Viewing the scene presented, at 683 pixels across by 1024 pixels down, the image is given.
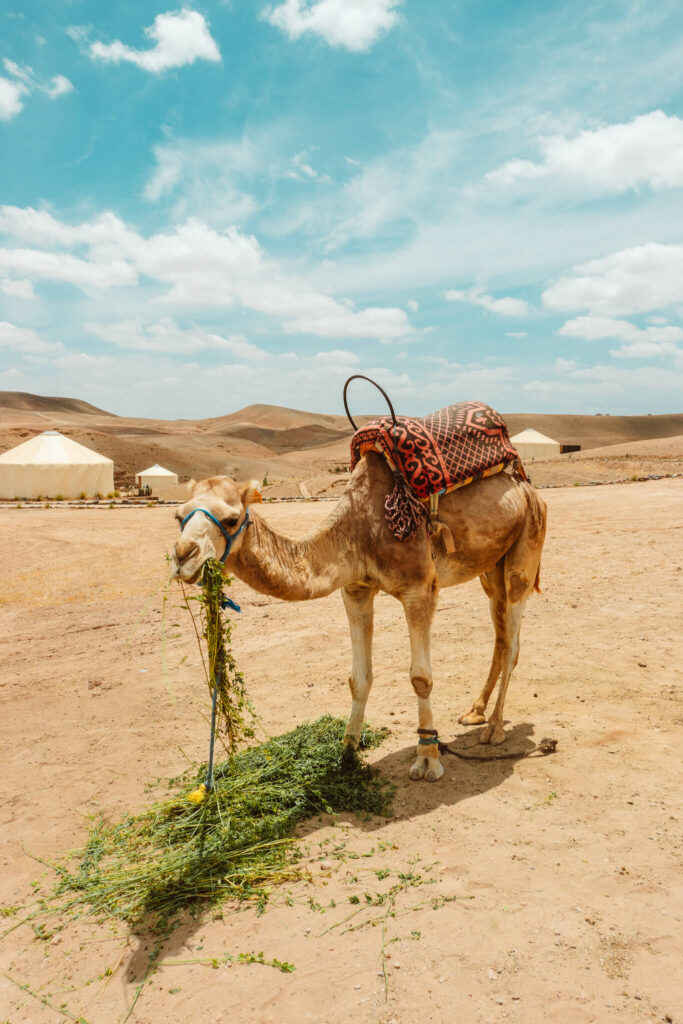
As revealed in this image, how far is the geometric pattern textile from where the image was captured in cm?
425

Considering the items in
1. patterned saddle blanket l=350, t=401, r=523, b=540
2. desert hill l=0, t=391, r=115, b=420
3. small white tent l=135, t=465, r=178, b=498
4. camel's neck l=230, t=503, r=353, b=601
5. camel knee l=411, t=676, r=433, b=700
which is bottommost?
small white tent l=135, t=465, r=178, b=498

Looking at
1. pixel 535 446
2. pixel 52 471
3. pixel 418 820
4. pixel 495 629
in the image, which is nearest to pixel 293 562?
pixel 418 820

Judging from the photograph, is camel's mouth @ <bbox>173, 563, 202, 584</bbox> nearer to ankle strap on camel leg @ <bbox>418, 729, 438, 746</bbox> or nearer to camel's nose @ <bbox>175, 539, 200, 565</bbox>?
camel's nose @ <bbox>175, 539, 200, 565</bbox>

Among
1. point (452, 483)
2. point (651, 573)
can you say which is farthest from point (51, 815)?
point (651, 573)

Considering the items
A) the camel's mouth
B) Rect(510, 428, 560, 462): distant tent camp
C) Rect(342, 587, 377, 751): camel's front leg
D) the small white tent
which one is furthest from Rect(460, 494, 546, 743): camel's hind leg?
Rect(510, 428, 560, 462): distant tent camp

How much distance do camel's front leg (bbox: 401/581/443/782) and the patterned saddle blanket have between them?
46 centimetres

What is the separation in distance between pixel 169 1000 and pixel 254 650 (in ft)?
15.9

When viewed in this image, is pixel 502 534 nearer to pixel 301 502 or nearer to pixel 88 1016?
pixel 88 1016

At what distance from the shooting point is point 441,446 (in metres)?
4.43

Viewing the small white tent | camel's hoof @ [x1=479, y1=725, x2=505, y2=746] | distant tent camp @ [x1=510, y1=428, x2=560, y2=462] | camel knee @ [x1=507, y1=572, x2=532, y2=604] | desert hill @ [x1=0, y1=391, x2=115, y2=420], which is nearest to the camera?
camel's hoof @ [x1=479, y1=725, x2=505, y2=746]

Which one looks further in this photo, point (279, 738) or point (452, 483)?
point (279, 738)

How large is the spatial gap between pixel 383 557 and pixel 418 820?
5.35ft

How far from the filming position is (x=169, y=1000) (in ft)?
8.79

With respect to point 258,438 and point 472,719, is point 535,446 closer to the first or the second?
point 472,719
